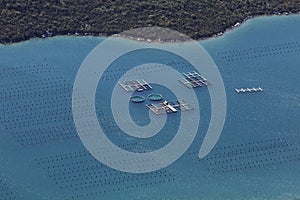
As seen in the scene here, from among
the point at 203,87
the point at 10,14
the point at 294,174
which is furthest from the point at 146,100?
the point at 10,14

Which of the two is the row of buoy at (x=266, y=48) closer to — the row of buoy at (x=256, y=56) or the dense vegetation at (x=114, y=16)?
the row of buoy at (x=256, y=56)

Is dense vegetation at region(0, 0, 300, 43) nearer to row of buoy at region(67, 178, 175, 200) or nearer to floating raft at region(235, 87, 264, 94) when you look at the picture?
floating raft at region(235, 87, 264, 94)

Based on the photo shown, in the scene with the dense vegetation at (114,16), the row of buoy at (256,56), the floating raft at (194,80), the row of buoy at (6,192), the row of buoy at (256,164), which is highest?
the dense vegetation at (114,16)

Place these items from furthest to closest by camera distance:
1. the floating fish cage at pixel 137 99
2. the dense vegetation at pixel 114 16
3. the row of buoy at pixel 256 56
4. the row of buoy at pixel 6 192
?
1. the dense vegetation at pixel 114 16
2. the row of buoy at pixel 256 56
3. the floating fish cage at pixel 137 99
4. the row of buoy at pixel 6 192

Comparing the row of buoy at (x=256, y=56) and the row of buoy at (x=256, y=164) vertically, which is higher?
the row of buoy at (x=256, y=56)

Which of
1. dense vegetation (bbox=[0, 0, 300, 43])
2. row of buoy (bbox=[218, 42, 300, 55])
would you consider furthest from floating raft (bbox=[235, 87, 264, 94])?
dense vegetation (bbox=[0, 0, 300, 43])

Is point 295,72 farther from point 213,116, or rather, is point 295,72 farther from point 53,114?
point 53,114

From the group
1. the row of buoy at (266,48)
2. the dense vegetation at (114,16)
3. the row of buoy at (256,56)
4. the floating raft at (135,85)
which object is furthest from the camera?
the dense vegetation at (114,16)

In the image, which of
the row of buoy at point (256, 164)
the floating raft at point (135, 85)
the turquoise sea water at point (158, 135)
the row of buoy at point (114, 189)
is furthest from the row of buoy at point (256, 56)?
the row of buoy at point (114, 189)
